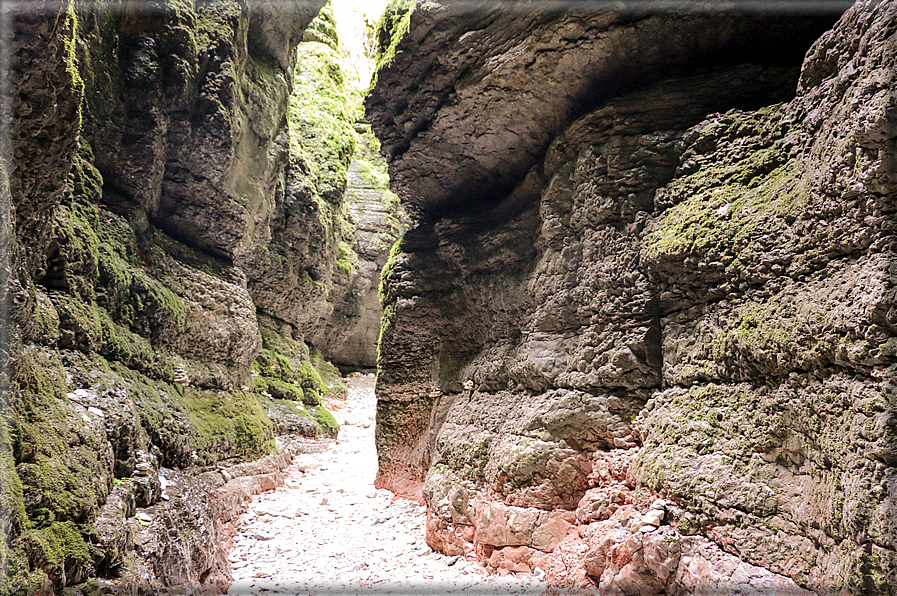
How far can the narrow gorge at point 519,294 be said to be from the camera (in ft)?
10.0

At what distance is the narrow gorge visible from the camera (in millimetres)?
3057

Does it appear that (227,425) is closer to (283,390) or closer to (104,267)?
(104,267)

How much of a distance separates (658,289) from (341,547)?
5180 millimetres

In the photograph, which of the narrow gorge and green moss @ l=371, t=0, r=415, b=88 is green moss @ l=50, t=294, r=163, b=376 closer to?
the narrow gorge

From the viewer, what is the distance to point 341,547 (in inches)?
263

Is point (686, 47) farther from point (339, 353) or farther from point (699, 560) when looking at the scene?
point (339, 353)

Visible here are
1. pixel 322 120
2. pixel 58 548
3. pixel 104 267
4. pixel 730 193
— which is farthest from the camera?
pixel 322 120

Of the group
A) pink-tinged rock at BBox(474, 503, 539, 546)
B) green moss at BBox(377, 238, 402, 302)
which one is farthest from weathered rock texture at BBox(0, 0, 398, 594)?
pink-tinged rock at BBox(474, 503, 539, 546)

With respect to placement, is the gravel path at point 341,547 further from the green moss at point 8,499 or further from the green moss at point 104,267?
the green moss at point 104,267

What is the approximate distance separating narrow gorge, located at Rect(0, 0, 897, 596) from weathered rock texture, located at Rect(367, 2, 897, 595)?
25 mm

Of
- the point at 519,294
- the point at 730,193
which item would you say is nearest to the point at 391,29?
the point at 519,294

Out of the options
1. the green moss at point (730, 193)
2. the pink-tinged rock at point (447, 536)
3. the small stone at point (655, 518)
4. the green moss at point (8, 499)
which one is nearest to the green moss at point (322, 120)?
the pink-tinged rock at point (447, 536)

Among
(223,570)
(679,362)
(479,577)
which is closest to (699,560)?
(679,362)

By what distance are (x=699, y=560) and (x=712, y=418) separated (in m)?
1.04
